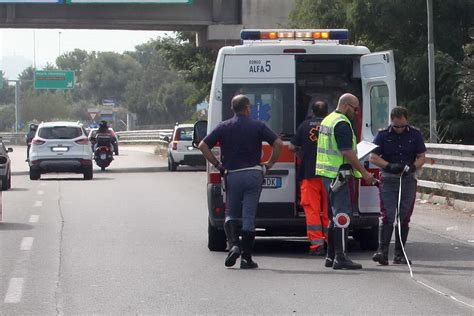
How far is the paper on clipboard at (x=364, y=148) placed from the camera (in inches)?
512

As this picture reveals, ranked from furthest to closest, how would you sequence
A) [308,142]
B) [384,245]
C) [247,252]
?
[308,142] < [384,245] < [247,252]

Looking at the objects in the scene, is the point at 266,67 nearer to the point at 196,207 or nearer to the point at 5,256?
the point at 5,256

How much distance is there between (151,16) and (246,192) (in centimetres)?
2710

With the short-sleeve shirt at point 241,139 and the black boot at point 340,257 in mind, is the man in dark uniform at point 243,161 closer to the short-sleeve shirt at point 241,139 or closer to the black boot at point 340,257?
the short-sleeve shirt at point 241,139

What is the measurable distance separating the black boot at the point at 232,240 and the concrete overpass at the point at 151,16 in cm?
2684

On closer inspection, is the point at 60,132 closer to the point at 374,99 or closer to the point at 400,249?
the point at 374,99

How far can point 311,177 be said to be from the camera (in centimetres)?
1370

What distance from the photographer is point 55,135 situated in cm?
3225

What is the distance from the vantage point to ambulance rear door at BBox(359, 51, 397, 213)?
1411cm

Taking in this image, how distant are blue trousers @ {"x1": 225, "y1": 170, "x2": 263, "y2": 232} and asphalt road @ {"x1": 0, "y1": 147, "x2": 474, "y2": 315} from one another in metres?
0.55

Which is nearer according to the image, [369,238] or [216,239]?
[216,239]

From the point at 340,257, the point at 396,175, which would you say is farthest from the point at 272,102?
the point at 340,257

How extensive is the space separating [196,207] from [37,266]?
8891 mm

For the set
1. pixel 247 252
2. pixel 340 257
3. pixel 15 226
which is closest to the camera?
pixel 340 257
